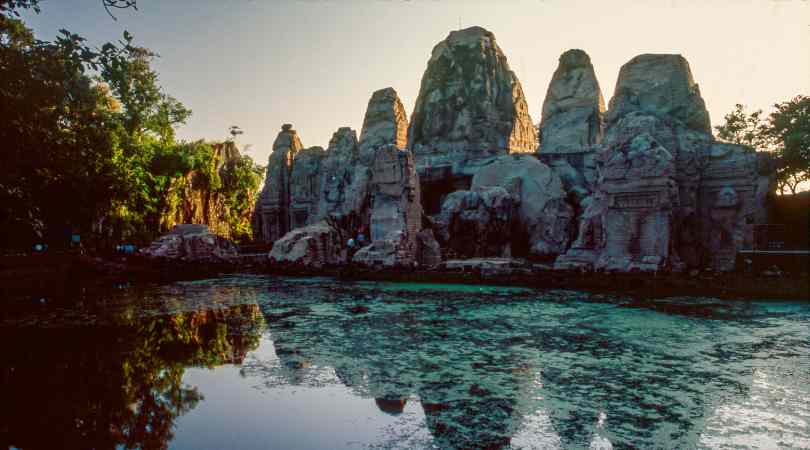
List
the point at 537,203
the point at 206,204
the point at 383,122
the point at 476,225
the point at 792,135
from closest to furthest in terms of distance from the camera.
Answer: the point at 476,225 < the point at 537,203 < the point at 792,135 < the point at 206,204 < the point at 383,122

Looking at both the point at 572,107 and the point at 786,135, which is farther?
the point at 572,107

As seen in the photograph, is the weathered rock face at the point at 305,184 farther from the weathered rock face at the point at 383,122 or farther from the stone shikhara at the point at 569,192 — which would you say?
the weathered rock face at the point at 383,122

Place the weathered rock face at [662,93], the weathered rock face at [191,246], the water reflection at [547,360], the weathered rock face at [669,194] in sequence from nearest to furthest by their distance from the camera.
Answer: the water reflection at [547,360] → the weathered rock face at [669,194] → the weathered rock face at [662,93] → the weathered rock face at [191,246]

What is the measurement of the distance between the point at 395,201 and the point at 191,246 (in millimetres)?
7027

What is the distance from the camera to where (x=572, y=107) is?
3102cm

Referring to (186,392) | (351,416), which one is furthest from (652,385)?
(186,392)

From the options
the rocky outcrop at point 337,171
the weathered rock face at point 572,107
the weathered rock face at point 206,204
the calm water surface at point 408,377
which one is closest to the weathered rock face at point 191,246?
the rocky outcrop at point 337,171

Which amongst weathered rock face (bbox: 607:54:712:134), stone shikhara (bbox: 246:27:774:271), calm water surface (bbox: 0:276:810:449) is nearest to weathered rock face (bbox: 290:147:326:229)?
stone shikhara (bbox: 246:27:774:271)

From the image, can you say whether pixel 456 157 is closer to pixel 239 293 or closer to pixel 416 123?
pixel 416 123

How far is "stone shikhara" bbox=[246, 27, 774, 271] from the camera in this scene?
40.1 ft

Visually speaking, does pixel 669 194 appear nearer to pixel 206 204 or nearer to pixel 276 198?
pixel 206 204

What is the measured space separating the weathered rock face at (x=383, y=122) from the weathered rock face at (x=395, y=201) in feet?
63.2

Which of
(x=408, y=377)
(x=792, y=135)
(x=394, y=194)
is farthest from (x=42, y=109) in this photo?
(x=792, y=135)

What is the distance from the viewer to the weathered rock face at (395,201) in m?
14.0
